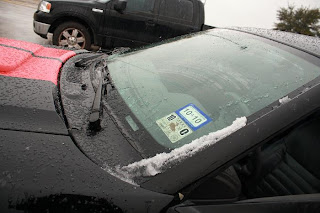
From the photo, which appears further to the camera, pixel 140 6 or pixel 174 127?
A: pixel 140 6

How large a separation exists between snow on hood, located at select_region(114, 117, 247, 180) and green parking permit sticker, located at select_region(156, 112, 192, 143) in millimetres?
67

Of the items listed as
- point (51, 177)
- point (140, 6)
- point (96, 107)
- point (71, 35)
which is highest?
point (140, 6)

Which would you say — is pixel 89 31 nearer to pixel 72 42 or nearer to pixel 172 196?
pixel 72 42

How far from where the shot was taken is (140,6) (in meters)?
5.47

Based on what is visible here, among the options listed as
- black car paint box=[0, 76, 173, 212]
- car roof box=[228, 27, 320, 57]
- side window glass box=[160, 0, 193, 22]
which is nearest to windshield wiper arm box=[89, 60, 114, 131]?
black car paint box=[0, 76, 173, 212]

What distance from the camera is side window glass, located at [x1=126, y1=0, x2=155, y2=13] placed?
541 centimetres

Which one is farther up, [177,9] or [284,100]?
[177,9]

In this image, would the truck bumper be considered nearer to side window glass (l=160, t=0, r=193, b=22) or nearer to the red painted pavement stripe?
A: side window glass (l=160, t=0, r=193, b=22)

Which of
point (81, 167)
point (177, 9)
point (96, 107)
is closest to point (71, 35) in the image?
point (177, 9)

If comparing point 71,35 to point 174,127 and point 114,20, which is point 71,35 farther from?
point 174,127

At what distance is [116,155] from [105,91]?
19.0 inches

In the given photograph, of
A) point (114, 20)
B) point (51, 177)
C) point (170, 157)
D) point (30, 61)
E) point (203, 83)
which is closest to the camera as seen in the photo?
point (51, 177)

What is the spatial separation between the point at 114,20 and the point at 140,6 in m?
0.60

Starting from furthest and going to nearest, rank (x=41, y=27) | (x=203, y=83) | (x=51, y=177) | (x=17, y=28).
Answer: (x=17, y=28) < (x=41, y=27) < (x=203, y=83) < (x=51, y=177)
